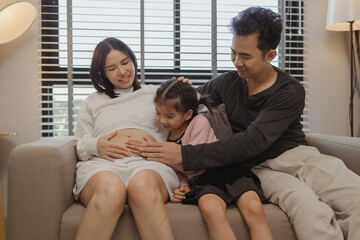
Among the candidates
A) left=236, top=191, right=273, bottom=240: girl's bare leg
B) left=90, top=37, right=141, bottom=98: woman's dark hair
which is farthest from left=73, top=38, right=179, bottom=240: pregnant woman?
left=236, top=191, right=273, bottom=240: girl's bare leg

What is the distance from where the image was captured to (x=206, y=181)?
4.78 feet

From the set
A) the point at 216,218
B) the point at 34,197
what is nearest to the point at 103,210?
the point at 34,197

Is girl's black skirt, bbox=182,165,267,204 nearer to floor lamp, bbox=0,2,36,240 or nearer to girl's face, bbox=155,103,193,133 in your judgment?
girl's face, bbox=155,103,193,133

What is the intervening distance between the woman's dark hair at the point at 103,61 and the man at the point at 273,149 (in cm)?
49

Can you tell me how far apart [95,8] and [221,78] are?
129 cm

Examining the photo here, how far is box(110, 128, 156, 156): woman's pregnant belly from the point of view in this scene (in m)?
1.62

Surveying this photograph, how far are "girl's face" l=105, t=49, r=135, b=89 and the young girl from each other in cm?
25

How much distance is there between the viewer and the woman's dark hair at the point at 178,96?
1.58 m

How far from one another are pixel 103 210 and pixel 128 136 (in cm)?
47

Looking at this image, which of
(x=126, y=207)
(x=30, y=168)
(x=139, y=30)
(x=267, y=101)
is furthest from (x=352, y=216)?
(x=139, y=30)

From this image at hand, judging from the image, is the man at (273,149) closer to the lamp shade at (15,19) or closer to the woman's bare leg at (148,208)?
the woman's bare leg at (148,208)

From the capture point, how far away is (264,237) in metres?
1.22

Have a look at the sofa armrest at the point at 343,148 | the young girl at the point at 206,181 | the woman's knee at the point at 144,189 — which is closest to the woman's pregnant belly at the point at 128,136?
the young girl at the point at 206,181

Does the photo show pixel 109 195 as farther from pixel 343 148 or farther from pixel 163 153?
pixel 343 148
